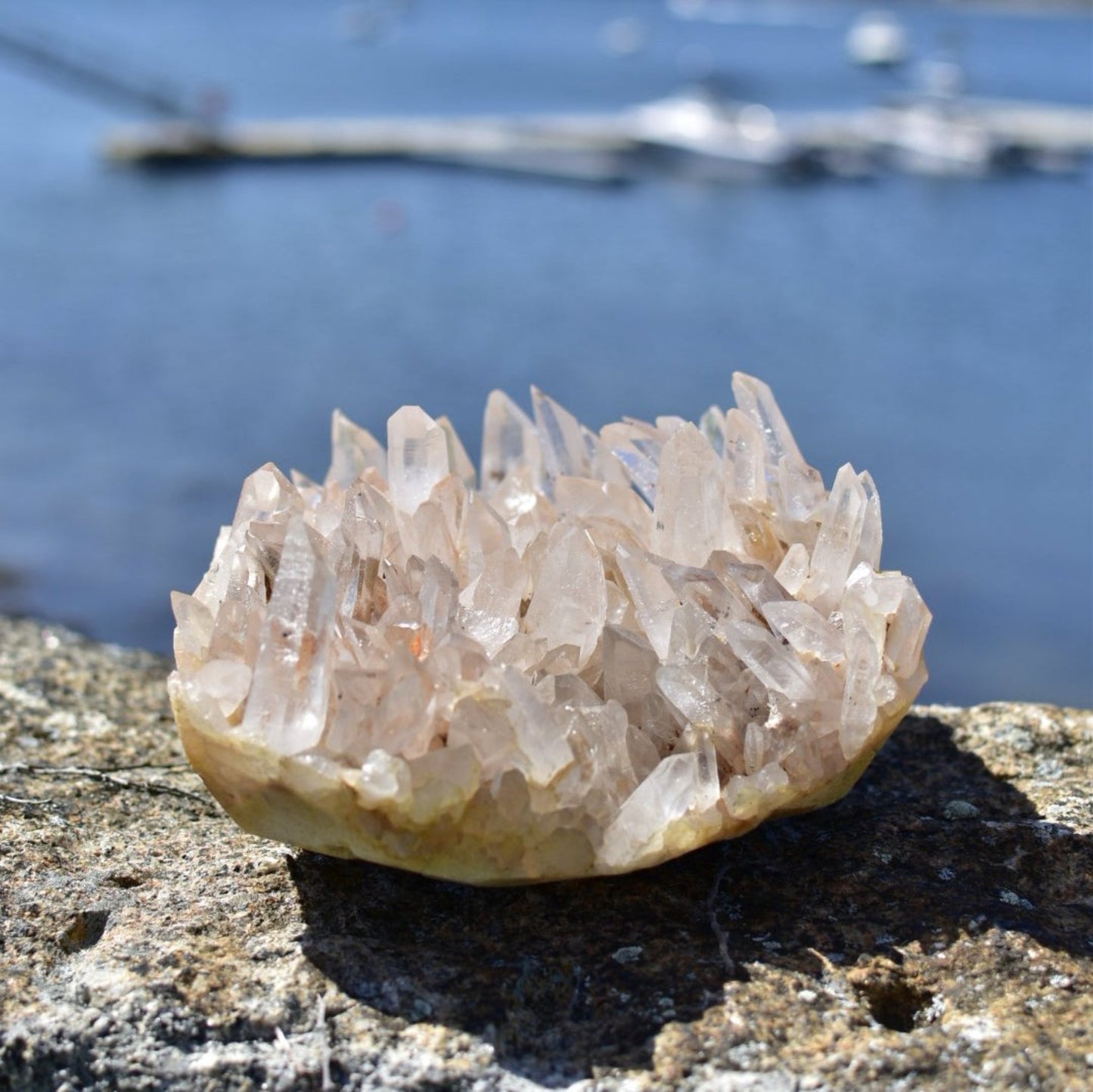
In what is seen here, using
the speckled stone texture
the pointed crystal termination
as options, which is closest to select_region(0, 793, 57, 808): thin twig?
the speckled stone texture

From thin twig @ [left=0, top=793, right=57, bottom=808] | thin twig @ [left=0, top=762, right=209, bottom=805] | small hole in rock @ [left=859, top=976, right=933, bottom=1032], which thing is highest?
small hole in rock @ [left=859, top=976, right=933, bottom=1032]

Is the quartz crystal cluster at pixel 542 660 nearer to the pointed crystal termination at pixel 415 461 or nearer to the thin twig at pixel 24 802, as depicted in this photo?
the pointed crystal termination at pixel 415 461

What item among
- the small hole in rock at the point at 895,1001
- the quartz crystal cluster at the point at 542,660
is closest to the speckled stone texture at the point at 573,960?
the small hole in rock at the point at 895,1001

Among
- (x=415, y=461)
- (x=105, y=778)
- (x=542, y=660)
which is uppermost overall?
(x=415, y=461)

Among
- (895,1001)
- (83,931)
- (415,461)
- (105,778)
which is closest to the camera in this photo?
(895,1001)

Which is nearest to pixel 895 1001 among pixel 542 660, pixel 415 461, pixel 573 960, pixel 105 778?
pixel 573 960

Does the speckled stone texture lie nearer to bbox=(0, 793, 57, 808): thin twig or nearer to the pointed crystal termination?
bbox=(0, 793, 57, 808): thin twig

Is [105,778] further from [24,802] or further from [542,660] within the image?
[542,660]
